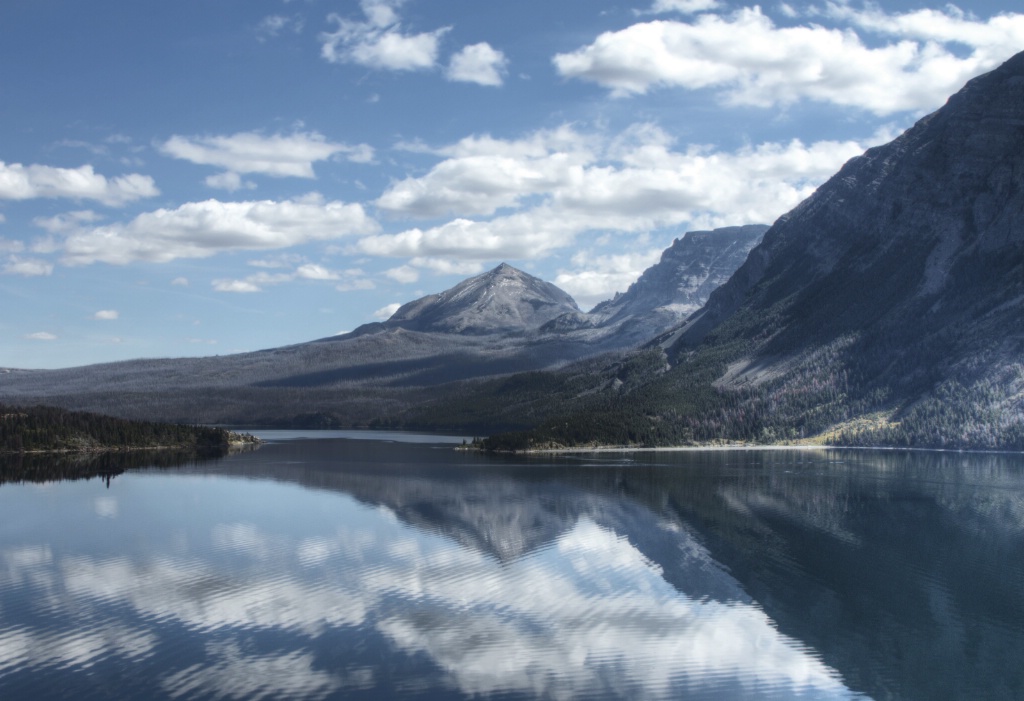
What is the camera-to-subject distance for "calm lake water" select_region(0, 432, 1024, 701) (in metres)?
42.2

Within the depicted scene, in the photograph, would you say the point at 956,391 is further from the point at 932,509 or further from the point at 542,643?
the point at 542,643

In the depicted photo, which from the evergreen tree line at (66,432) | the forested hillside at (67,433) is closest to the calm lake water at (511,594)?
the forested hillside at (67,433)

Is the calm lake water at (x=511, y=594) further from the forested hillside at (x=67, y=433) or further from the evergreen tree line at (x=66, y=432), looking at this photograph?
the evergreen tree line at (x=66, y=432)

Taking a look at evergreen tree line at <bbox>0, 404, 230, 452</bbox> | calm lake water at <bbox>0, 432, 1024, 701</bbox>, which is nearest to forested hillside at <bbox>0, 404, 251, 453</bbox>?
evergreen tree line at <bbox>0, 404, 230, 452</bbox>

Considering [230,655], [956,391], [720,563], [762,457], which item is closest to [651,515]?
[720,563]

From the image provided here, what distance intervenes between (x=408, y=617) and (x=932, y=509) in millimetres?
61011

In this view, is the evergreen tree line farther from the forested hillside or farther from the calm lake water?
the calm lake water

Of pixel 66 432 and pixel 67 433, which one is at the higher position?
pixel 66 432

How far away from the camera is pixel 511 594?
57.2 m

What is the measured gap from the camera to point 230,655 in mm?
43906

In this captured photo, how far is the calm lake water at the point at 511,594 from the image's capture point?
42156 mm

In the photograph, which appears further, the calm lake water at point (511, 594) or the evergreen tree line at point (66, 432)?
the evergreen tree line at point (66, 432)

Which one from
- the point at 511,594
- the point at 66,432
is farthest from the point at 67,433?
the point at 511,594

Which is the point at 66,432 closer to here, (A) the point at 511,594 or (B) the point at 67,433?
(B) the point at 67,433
